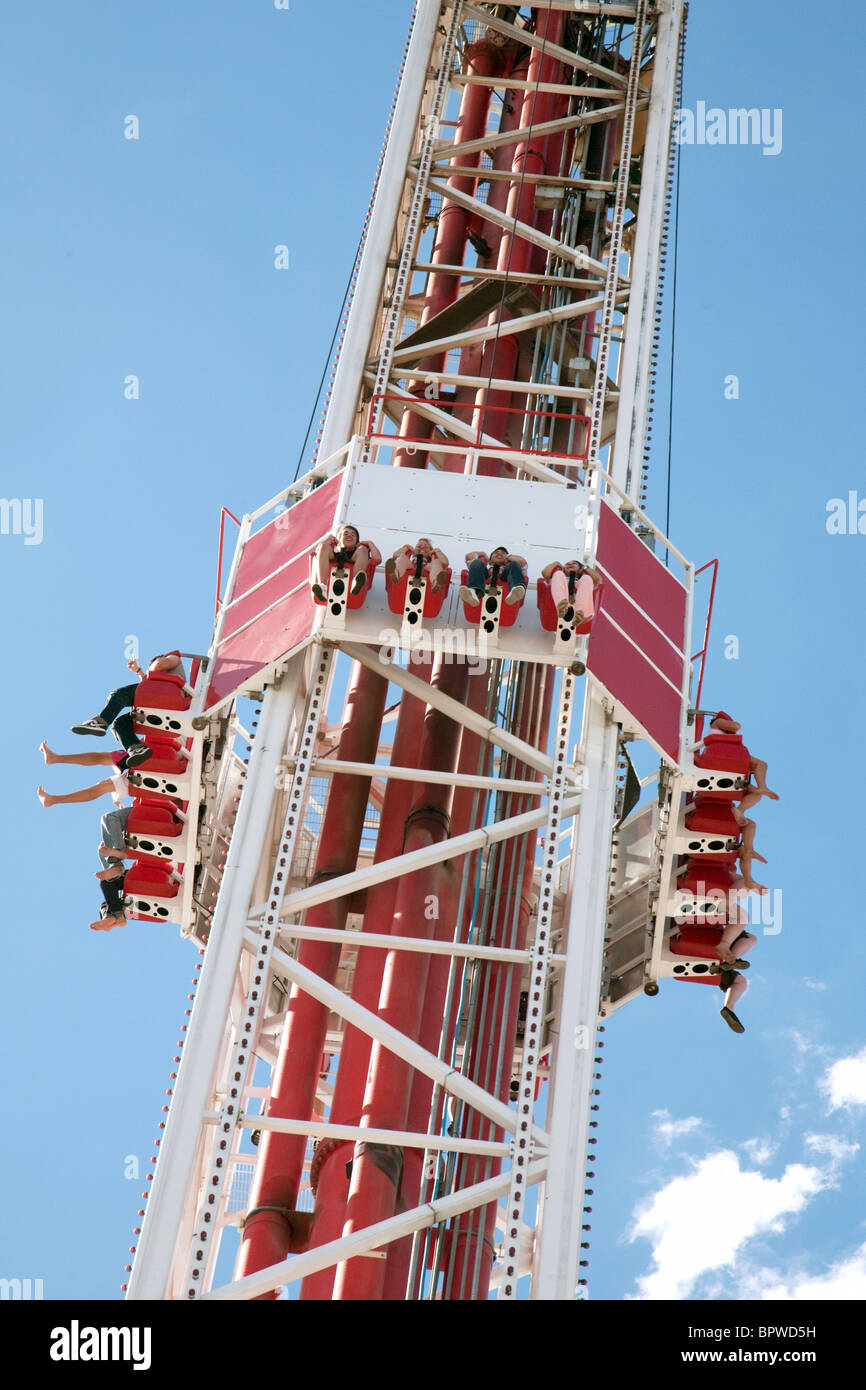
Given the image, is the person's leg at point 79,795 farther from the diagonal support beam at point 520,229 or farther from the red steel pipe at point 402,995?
the diagonal support beam at point 520,229

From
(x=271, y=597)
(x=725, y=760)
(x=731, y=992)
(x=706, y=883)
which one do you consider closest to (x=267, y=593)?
(x=271, y=597)

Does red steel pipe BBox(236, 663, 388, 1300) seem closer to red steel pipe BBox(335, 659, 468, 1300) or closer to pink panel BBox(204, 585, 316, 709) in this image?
red steel pipe BBox(335, 659, 468, 1300)

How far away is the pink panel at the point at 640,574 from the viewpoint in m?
23.4

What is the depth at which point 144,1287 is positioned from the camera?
18.4m

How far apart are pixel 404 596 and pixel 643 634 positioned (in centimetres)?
327

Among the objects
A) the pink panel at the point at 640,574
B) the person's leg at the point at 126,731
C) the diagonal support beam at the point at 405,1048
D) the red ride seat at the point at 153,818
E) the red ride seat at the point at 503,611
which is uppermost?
the pink panel at the point at 640,574

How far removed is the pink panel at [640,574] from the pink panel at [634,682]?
0.82 meters

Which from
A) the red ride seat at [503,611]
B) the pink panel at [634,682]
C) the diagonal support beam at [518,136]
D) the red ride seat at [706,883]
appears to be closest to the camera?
the red ride seat at [503,611]

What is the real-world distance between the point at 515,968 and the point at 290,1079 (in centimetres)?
314

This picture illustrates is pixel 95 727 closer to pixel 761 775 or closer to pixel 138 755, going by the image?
pixel 138 755

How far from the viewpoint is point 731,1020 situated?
2375cm

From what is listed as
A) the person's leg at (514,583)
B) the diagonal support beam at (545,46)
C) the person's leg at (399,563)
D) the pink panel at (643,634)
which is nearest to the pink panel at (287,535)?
the person's leg at (399,563)
